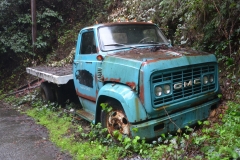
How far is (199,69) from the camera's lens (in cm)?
439

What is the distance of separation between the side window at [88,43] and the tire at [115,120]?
52.9 inches

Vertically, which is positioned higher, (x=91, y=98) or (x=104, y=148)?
(x=91, y=98)

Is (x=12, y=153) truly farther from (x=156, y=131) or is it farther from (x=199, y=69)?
(x=199, y=69)

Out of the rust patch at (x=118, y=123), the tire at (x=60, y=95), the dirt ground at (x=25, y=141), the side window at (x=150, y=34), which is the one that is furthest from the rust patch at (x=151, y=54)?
the tire at (x=60, y=95)

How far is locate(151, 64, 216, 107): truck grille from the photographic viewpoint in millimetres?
3963

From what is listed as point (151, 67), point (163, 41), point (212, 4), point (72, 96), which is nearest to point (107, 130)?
point (151, 67)

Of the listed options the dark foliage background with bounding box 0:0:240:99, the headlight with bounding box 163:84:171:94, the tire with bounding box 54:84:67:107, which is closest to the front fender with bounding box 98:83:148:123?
the headlight with bounding box 163:84:171:94

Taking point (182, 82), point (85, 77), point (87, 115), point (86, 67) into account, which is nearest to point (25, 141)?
point (87, 115)

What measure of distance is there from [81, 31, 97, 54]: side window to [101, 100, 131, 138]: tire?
4.41 ft

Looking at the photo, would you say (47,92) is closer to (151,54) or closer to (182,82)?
(151,54)

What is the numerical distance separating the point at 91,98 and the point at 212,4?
145 inches

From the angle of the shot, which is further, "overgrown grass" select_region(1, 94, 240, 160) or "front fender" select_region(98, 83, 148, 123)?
"front fender" select_region(98, 83, 148, 123)

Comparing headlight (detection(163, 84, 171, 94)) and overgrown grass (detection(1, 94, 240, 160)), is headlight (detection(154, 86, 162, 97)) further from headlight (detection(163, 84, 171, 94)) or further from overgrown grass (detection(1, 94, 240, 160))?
overgrown grass (detection(1, 94, 240, 160))

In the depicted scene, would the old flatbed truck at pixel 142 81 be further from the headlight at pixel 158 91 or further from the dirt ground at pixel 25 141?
the dirt ground at pixel 25 141
